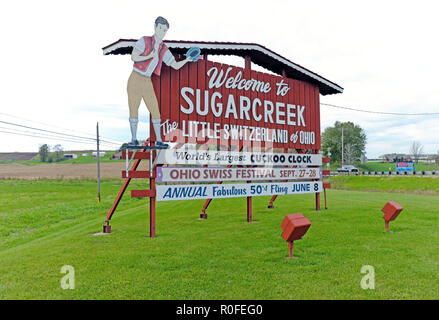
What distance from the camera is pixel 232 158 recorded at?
1151cm

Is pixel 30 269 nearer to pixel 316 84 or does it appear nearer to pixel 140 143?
pixel 140 143

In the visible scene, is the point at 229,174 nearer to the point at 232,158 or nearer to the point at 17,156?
the point at 232,158

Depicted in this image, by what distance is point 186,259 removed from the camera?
685 centimetres

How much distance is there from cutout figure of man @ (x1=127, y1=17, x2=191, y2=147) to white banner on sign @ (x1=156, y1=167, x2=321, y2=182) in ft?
3.31

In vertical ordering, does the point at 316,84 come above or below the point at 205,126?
above

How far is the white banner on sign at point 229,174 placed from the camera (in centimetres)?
980

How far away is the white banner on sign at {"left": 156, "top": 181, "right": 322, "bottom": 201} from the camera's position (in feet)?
31.9

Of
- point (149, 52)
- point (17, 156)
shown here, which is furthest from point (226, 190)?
point (17, 156)

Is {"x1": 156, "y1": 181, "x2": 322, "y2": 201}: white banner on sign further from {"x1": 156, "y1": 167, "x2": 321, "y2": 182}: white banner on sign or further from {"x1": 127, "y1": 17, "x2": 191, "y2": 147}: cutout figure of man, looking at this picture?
{"x1": 127, "y1": 17, "x2": 191, "y2": 147}: cutout figure of man

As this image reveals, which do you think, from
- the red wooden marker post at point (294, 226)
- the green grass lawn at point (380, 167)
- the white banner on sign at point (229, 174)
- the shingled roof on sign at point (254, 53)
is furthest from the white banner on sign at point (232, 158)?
the green grass lawn at point (380, 167)

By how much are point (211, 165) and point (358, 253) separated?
6074 mm
